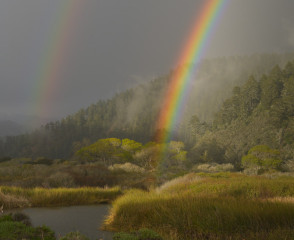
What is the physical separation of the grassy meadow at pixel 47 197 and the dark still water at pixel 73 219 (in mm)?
993

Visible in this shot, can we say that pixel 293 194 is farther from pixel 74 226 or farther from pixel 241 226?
pixel 74 226

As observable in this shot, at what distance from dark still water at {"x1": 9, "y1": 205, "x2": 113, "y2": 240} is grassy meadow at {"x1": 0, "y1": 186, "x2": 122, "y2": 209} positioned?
3.26ft

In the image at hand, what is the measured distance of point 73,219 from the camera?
12.4 metres

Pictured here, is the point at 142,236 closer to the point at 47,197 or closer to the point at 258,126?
the point at 47,197

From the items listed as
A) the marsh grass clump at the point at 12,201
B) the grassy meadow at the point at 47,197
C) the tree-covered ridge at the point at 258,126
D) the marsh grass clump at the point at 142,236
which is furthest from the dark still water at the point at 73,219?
the tree-covered ridge at the point at 258,126

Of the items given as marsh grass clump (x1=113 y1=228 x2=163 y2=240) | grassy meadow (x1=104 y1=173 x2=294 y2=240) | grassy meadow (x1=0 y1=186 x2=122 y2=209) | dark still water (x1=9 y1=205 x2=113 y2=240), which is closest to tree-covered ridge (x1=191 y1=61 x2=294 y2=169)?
grassy meadow (x1=0 y1=186 x2=122 y2=209)

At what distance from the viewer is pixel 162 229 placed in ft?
31.8

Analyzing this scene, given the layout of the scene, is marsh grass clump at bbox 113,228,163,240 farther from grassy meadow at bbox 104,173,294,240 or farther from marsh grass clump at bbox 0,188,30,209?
marsh grass clump at bbox 0,188,30,209

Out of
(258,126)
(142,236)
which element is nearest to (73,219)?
(142,236)

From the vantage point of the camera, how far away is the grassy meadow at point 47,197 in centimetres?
1494

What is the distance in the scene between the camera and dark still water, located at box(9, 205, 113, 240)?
410 inches

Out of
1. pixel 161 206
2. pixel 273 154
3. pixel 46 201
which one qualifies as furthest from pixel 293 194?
pixel 273 154

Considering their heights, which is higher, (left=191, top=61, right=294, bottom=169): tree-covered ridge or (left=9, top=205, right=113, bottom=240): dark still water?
(left=191, top=61, right=294, bottom=169): tree-covered ridge

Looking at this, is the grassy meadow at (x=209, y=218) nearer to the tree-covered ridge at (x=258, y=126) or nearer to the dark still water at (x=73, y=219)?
the dark still water at (x=73, y=219)
